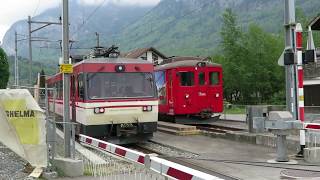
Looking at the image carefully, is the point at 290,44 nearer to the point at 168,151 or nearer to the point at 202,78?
the point at 168,151

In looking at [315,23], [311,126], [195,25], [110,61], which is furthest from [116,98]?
[195,25]

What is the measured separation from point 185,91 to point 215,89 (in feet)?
4.79

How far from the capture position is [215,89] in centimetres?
Answer: 2444

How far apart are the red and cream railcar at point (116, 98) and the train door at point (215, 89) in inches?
312

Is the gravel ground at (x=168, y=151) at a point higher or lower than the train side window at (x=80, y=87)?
lower

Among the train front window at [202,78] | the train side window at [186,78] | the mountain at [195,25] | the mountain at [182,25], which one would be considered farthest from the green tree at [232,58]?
the mountain at [195,25]

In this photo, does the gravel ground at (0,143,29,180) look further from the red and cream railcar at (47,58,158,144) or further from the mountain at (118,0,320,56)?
the mountain at (118,0,320,56)

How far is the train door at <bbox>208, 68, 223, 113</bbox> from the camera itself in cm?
2431

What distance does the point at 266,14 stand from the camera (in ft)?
511

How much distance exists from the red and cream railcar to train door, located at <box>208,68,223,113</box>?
7933 mm

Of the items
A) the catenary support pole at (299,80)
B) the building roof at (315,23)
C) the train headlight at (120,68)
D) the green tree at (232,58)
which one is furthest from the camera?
the green tree at (232,58)

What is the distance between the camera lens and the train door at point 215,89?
79.8 feet

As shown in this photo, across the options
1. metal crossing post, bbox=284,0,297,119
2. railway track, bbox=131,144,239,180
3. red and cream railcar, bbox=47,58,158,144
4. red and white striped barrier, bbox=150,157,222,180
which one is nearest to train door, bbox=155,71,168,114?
railway track, bbox=131,144,239,180

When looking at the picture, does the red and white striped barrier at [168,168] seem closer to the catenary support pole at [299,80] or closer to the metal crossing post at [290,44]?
the catenary support pole at [299,80]
